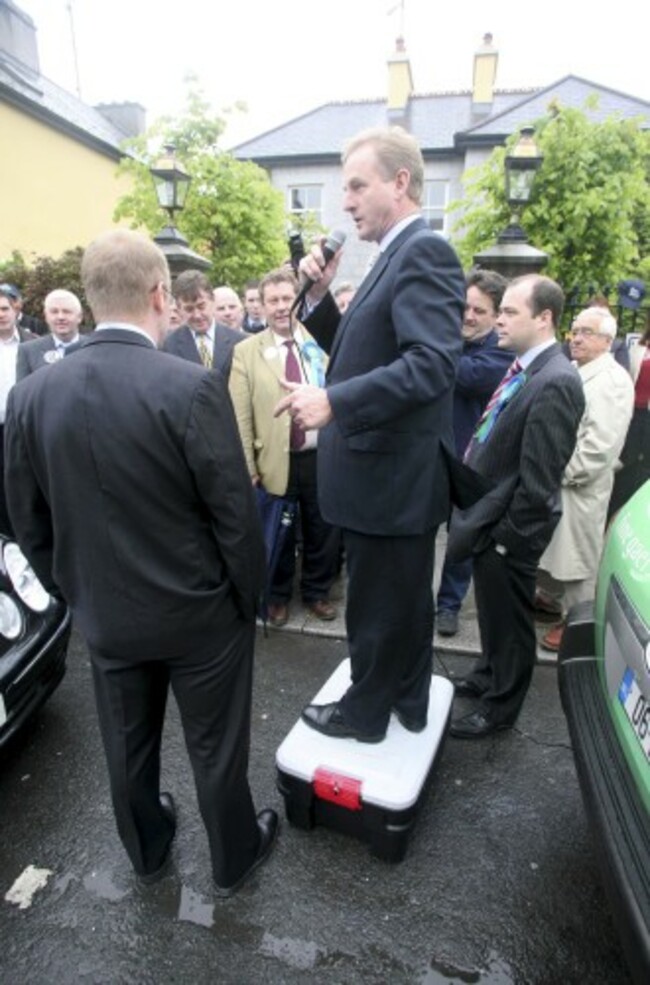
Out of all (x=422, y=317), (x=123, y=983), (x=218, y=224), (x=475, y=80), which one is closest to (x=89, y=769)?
(x=123, y=983)

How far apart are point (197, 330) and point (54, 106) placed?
57.8ft

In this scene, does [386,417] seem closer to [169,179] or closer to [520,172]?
[520,172]

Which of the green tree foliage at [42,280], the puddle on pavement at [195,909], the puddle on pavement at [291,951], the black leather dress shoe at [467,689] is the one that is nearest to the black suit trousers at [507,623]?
the black leather dress shoe at [467,689]

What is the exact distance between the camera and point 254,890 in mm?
2014

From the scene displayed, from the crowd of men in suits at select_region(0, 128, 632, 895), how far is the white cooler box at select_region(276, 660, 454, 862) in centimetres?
7

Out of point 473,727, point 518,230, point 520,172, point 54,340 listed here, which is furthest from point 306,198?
point 473,727

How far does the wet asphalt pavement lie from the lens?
177 cm

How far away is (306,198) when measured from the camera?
20219 millimetres

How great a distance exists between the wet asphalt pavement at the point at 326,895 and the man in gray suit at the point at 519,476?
18.6 inches

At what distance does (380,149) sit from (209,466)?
3.64ft

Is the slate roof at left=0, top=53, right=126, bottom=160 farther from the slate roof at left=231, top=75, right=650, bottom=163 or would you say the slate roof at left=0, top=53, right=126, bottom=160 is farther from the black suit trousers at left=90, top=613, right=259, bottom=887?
the black suit trousers at left=90, top=613, right=259, bottom=887

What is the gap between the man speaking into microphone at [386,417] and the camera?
5.44 ft

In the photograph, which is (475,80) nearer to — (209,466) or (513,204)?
(513,204)

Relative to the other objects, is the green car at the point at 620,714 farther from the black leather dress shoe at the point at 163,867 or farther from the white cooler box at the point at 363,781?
the black leather dress shoe at the point at 163,867
